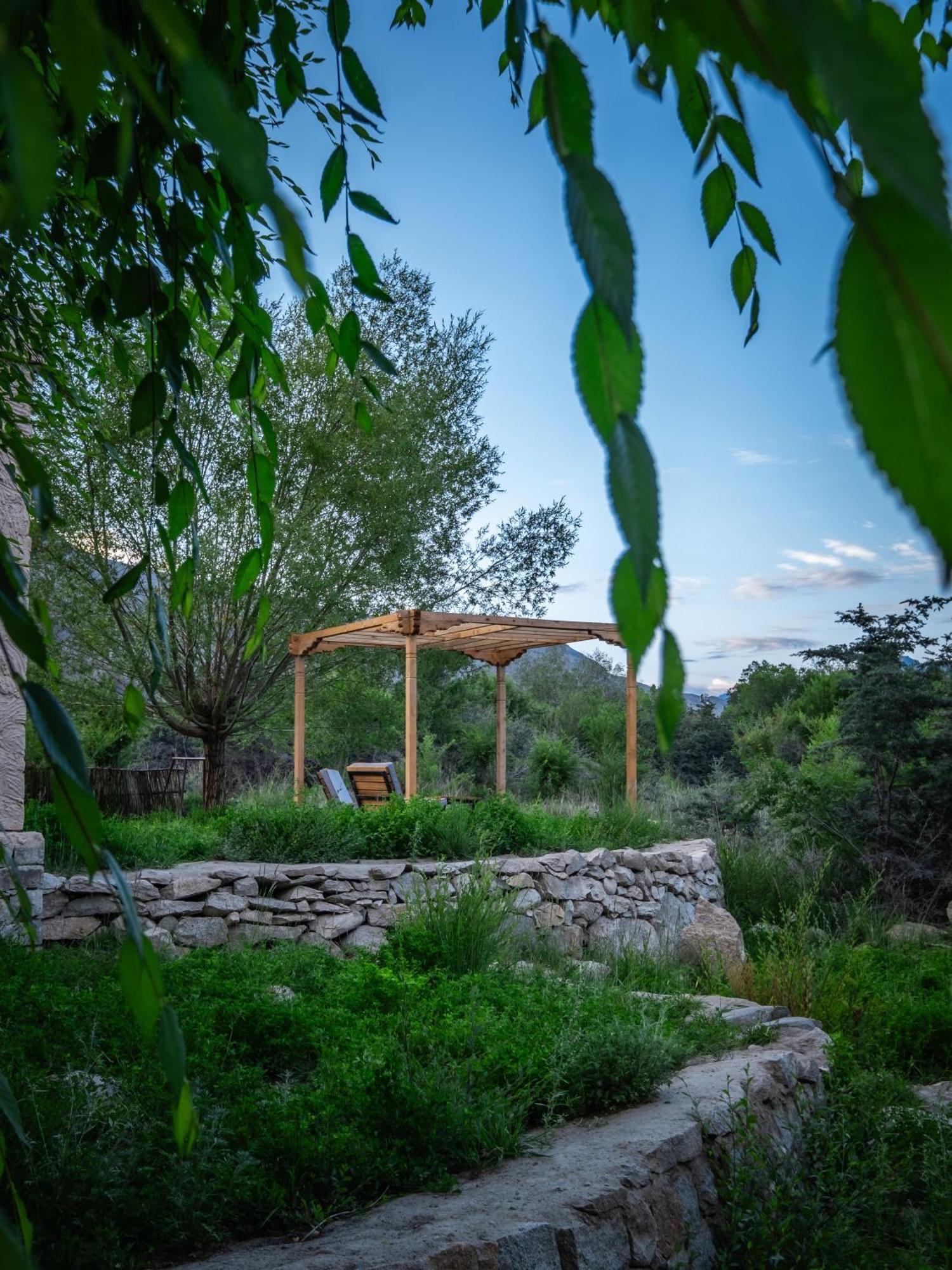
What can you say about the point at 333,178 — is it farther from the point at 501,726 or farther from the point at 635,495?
the point at 501,726

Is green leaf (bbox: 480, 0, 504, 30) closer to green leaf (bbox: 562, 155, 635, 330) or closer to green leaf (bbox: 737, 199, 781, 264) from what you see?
green leaf (bbox: 737, 199, 781, 264)

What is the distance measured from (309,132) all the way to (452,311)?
12.4 metres

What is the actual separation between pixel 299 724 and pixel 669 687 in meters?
10.3

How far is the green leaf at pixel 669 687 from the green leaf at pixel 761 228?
735 millimetres

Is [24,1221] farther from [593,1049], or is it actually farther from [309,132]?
[593,1049]

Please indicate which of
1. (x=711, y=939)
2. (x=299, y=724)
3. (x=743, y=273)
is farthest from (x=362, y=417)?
(x=299, y=724)

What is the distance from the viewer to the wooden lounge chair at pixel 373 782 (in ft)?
31.3

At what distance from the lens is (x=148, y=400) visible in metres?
1.24

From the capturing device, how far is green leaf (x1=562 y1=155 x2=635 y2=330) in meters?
0.33

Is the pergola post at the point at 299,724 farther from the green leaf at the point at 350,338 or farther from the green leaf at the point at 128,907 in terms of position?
the green leaf at the point at 128,907

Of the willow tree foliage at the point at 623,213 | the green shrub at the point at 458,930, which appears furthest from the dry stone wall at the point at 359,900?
the willow tree foliage at the point at 623,213

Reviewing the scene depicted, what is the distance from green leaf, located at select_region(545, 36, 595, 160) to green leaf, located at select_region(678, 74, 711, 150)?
479 mm

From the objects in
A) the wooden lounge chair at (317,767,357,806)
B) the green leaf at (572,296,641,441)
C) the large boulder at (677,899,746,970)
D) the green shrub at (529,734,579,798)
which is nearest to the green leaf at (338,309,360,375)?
the green leaf at (572,296,641,441)

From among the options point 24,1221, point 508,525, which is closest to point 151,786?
point 508,525
